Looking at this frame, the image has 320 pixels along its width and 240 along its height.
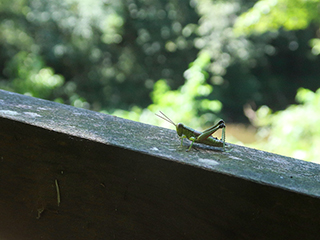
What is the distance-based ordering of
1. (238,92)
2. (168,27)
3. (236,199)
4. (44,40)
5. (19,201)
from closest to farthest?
(236,199)
(19,201)
(44,40)
(168,27)
(238,92)

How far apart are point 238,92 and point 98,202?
1141 centimetres

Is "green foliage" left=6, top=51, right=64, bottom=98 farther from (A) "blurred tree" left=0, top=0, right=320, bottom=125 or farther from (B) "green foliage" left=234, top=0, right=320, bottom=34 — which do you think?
(B) "green foliage" left=234, top=0, right=320, bottom=34

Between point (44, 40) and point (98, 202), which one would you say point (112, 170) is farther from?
point (44, 40)

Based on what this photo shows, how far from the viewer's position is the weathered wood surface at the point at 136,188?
50 cm

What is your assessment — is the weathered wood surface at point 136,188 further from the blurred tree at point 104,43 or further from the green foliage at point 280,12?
the blurred tree at point 104,43

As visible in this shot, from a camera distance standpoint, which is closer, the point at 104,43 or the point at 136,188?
the point at 136,188

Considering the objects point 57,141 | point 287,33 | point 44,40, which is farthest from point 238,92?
point 57,141

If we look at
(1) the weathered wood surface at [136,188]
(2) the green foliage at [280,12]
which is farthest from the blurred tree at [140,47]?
(1) the weathered wood surface at [136,188]

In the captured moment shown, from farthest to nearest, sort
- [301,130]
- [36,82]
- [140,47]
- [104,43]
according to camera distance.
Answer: [140,47] < [104,43] < [36,82] < [301,130]

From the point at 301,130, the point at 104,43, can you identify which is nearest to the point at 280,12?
the point at 301,130

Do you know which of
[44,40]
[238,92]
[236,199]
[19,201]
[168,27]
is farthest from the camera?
[238,92]

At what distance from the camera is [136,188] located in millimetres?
557

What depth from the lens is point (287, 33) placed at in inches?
465

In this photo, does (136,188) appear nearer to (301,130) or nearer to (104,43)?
(301,130)
